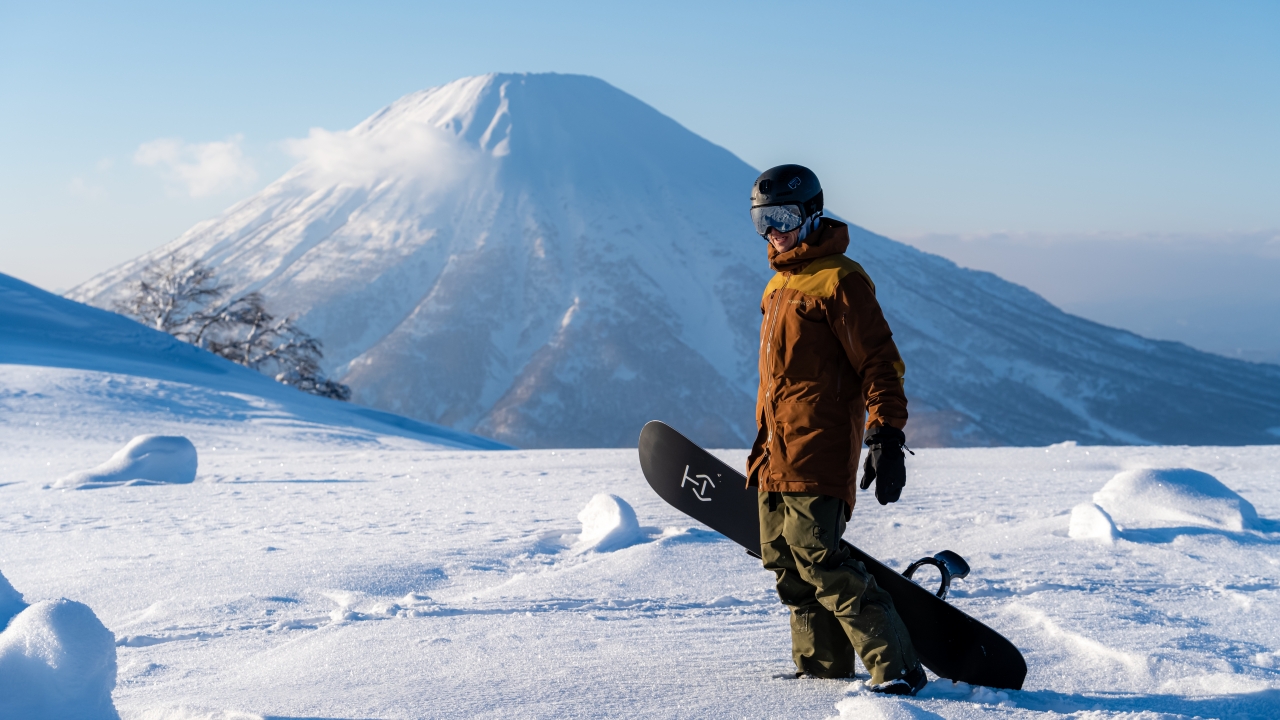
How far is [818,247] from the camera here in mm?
2758

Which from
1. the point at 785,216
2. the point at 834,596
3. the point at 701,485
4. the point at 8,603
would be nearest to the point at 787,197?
the point at 785,216

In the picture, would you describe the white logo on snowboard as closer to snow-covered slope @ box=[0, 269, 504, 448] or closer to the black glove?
the black glove

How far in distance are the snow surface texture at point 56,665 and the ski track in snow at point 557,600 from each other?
0.23 meters

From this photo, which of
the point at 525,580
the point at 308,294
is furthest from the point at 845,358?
the point at 308,294

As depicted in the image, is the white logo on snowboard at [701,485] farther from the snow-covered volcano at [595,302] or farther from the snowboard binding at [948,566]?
the snow-covered volcano at [595,302]

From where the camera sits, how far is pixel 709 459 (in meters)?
3.29

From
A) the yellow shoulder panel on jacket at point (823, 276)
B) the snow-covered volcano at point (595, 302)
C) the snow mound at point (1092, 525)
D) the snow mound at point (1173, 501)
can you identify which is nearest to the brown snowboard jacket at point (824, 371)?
the yellow shoulder panel on jacket at point (823, 276)

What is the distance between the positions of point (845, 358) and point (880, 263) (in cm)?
10231

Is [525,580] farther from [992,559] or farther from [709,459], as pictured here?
[992,559]

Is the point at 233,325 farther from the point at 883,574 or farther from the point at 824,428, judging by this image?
the point at 824,428

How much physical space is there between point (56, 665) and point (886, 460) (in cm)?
216

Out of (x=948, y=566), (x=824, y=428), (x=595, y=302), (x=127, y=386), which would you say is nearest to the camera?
(x=824, y=428)

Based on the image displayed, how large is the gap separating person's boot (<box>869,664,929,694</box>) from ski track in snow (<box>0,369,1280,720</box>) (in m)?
0.08

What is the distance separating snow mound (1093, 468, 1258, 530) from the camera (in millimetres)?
5309
